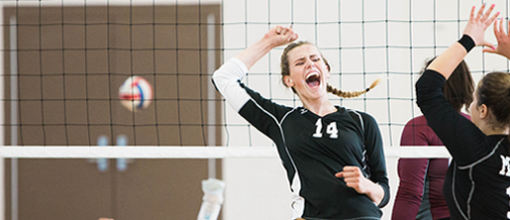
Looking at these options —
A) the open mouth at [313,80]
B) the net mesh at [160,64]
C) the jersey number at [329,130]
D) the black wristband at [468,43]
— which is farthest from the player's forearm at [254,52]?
the net mesh at [160,64]

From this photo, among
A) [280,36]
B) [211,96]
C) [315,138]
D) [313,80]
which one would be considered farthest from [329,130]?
[211,96]

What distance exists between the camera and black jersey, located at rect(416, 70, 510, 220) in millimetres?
1389

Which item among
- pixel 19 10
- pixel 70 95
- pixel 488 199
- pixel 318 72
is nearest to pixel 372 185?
pixel 488 199


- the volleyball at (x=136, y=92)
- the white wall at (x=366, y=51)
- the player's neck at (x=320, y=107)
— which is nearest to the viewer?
the player's neck at (x=320, y=107)

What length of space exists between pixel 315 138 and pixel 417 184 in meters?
→ 0.47

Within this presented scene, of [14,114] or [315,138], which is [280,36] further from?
[14,114]

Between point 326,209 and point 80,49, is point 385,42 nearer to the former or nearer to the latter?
point 326,209

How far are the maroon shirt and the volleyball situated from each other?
116 inches

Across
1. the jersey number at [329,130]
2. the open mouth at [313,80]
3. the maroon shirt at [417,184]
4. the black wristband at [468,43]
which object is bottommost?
the maroon shirt at [417,184]

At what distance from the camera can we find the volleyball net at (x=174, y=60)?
3439 millimetres

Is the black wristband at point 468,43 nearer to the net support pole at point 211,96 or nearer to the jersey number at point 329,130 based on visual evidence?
the jersey number at point 329,130

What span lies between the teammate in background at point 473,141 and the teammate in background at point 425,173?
19 centimetres

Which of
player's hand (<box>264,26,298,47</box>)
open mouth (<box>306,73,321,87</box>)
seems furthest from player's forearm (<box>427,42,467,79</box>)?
player's hand (<box>264,26,298,47</box>)

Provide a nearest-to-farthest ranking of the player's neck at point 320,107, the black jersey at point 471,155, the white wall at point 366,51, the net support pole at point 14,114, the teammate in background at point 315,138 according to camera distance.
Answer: the black jersey at point 471,155 < the teammate in background at point 315,138 < the player's neck at point 320,107 < the white wall at point 366,51 < the net support pole at point 14,114
